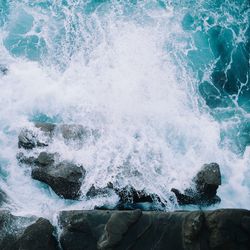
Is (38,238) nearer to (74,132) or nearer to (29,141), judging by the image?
(29,141)

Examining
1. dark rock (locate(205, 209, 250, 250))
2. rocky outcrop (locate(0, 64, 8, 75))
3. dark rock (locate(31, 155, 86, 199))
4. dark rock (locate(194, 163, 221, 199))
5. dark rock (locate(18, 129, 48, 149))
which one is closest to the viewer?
dark rock (locate(205, 209, 250, 250))

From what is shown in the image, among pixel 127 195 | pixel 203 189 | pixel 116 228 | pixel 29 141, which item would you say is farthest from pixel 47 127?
pixel 203 189

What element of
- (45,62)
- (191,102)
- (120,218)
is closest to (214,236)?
(120,218)

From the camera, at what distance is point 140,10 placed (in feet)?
33.5

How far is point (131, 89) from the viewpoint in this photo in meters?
8.37

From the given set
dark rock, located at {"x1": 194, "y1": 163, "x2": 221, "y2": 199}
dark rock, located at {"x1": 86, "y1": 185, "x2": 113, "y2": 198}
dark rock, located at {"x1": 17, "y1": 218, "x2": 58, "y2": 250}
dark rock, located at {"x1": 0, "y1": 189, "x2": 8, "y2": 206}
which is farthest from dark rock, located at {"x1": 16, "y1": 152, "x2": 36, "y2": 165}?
dark rock, located at {"x1": 194, "y1": 163, "x2": 221, "y2": 199}

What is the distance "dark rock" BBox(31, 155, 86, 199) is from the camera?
6141 mm

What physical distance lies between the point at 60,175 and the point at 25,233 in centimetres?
126

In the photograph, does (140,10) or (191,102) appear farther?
(140,10)

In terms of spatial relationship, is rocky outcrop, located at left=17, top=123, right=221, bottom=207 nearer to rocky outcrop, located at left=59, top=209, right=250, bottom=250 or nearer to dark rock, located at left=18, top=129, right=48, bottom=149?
dark rock, located at left=18, top=129, right=48, bottom=149

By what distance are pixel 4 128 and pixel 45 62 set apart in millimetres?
2367

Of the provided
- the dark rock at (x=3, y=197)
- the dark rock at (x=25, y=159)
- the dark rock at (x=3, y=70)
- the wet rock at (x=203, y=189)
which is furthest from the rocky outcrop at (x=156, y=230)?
the dark rock at (x=3, y=70)

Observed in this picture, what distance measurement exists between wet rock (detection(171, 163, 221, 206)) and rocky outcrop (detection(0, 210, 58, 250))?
2450mm

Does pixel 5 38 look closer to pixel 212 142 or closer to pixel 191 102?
pixel 191 102
